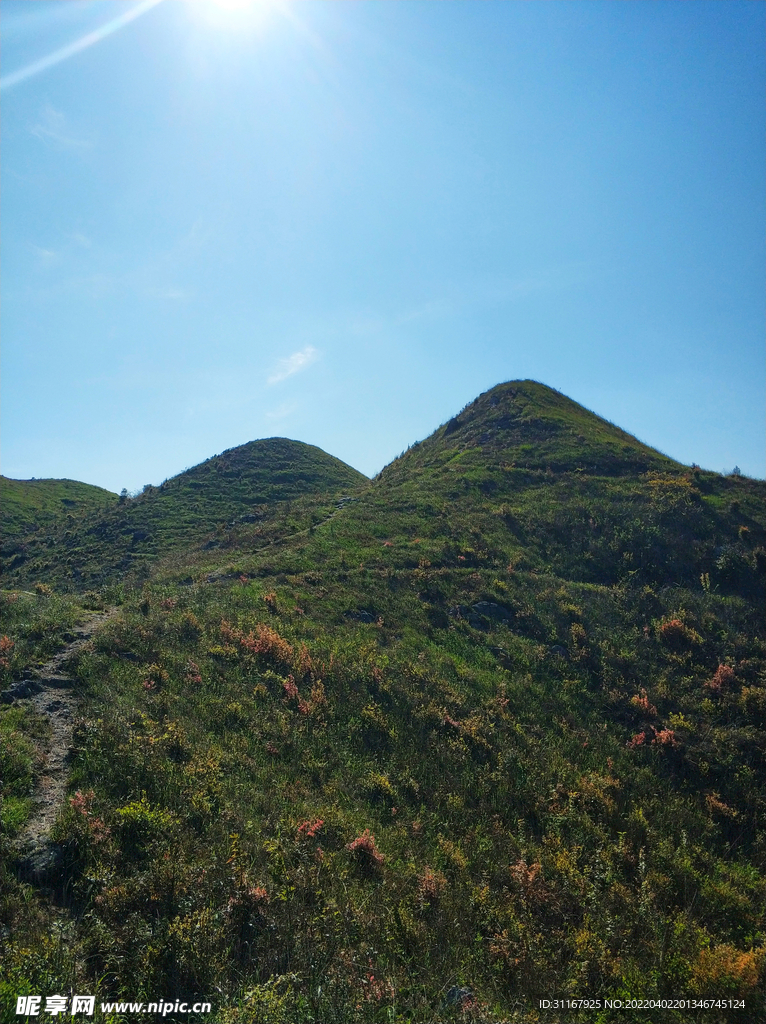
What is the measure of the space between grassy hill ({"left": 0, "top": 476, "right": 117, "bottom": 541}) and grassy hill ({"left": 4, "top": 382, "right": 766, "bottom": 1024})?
3304 centimetres

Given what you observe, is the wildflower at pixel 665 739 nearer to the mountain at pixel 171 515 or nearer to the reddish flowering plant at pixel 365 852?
the reddish flowering plant at pixel 365 852

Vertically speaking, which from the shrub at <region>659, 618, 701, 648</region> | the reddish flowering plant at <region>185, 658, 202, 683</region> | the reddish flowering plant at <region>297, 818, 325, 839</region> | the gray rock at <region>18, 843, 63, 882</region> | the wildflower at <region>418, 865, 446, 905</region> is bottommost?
the wildflower at <region>418, 865, 446, 905</region>

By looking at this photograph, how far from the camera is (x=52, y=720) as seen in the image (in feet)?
39.7

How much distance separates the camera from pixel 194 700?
581 inches

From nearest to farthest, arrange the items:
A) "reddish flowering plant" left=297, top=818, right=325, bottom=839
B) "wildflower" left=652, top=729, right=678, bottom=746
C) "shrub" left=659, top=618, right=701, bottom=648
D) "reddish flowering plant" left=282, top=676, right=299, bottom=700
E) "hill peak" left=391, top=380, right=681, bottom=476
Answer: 1. "reddish flowering plant" left=297, top=818, right=325, bottom=839
2. "reddish flowering plant" left=282, top=676, right=299, bottom=700
3. "wildflower" left=652, top=729, right=678, bottom=746
4. "shrub" left=659, top=618, right=701, bottom=648
5. "hill peak" left=391, top=380, right=681, bottom=476

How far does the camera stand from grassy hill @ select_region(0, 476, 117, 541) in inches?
2165

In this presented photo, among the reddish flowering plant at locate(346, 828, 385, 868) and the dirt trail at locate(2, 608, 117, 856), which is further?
the reddish flowering plant at locate(346, 828, 385, 868)

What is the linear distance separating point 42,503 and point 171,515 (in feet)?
96.6

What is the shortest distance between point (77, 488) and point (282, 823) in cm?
8020

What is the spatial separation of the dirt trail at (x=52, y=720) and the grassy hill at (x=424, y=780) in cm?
48

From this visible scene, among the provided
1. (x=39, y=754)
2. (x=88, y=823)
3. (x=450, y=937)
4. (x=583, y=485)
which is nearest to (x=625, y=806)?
(x=450, y=937)

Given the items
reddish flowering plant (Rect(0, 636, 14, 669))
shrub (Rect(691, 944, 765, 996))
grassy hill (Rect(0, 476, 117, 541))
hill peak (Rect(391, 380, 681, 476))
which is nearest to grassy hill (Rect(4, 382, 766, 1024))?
shrub (Rect(691, 944, 765, 996))

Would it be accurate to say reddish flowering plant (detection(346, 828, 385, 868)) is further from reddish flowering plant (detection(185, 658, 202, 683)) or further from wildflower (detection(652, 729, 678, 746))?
wildflower (detection(652, 729, 678, 746))

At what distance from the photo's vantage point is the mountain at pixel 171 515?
39.5 meters
